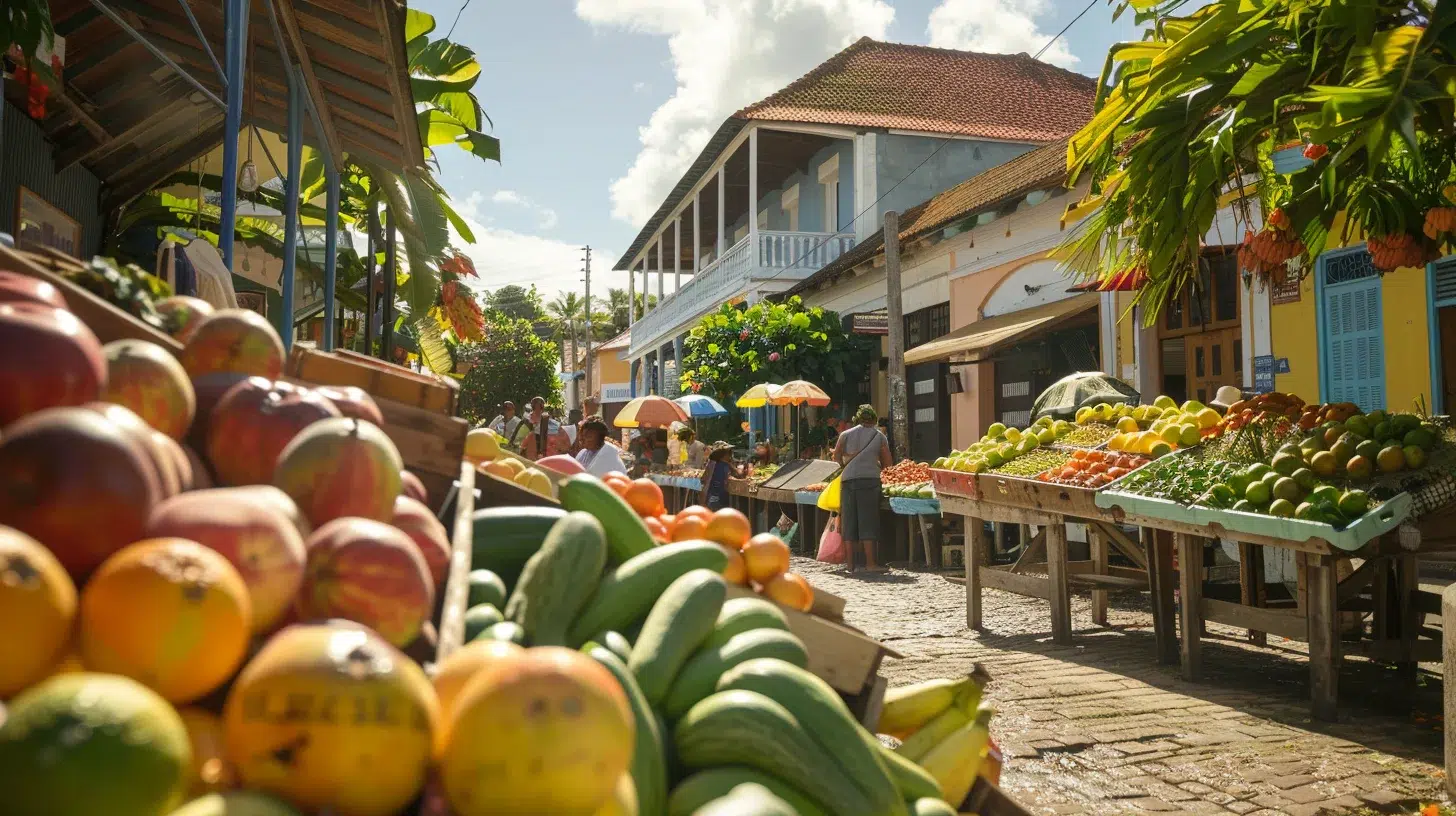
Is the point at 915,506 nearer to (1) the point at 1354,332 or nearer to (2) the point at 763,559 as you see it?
(1) the point at 1354,332

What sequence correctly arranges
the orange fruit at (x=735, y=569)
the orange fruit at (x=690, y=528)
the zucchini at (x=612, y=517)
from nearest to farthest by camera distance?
1. the zucchini at (x=612, y=517)
2. the orange fruit at (x=735, y=569)
3. the orange fruit at (x=690, y=528)

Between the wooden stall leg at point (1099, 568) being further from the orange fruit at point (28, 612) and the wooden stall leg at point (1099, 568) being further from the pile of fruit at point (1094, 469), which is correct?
the orange fruit at point (28, 612)

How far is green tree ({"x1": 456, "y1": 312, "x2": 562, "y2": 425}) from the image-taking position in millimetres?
41125

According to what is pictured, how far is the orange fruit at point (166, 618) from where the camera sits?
1113 millimetres

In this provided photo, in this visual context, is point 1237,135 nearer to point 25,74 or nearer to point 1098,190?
point 1098,190

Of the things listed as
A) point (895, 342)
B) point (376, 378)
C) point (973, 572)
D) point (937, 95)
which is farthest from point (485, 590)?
point (937, 95)

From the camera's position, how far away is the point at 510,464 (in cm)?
335

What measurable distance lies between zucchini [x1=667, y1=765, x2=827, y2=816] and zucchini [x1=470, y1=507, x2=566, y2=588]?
70cm

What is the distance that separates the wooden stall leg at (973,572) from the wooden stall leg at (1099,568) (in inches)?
34.8

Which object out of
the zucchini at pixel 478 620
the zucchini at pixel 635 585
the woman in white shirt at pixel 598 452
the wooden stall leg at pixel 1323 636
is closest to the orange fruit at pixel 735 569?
the zucchini at pixel 635 585

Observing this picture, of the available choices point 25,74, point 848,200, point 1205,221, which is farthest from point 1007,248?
point 25,74

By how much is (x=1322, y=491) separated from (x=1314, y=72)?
2073mm

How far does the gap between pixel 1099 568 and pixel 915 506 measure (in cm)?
366

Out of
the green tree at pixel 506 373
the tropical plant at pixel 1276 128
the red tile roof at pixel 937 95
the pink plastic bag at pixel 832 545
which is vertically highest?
the red tile roof at pixel 937 95
